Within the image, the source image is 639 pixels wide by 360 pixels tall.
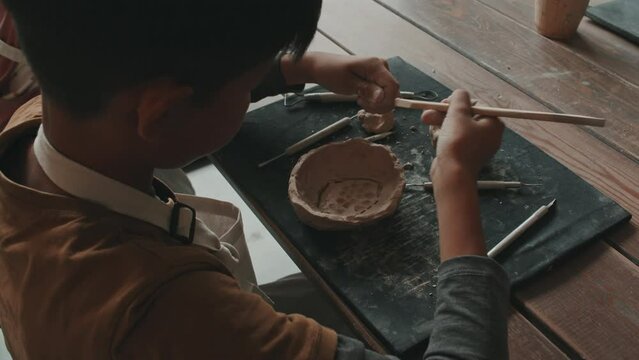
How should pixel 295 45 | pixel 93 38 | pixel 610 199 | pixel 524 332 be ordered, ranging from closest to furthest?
pixel 93 38, pixel 295 45, pixel 524 332, pixel 610 199

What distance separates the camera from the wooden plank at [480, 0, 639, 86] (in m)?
1.10

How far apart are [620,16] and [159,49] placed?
1045mm

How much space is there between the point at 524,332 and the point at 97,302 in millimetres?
453

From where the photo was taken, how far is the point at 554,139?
A: 949mm

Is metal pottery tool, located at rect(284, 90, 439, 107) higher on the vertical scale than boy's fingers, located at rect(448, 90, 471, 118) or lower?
lower

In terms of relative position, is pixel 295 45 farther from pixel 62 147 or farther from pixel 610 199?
pixel 610 199

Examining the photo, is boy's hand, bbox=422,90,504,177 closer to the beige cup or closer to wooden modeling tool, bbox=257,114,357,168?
wooden modeling tool, bbox=257,114,357,168

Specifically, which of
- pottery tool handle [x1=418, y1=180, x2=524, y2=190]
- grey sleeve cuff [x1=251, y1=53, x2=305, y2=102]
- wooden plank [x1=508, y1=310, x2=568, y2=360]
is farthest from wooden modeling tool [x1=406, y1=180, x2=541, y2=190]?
grey sleeve cuff [x1=251, y1=53, x2=305, y2=102]

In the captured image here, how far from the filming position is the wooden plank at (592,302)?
0.68m

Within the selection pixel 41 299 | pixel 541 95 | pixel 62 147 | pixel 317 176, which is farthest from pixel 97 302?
pixel 541 95

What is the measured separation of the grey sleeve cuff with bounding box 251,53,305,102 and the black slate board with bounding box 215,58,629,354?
7cm

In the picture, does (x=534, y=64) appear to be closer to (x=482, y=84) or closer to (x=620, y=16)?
(x=482, y=84)

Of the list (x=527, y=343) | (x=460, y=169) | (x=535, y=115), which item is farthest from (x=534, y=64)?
(x=527, y=343)

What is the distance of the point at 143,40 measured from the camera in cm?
47
